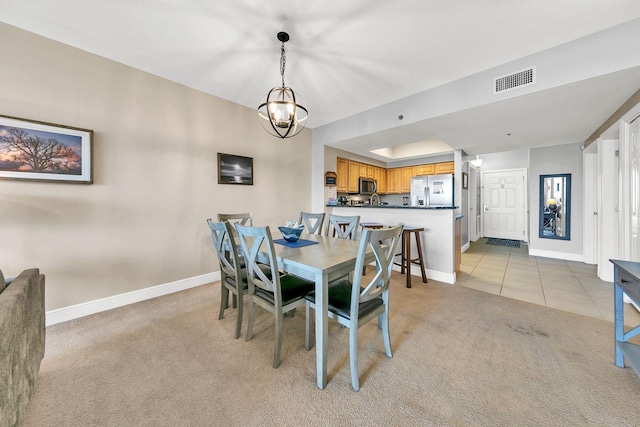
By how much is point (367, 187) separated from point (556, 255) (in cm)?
396

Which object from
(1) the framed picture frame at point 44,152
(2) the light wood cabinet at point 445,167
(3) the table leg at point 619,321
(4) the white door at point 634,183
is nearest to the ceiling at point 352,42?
(4) the white door at point 634,183

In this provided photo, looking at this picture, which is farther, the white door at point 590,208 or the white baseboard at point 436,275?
the white door at point 590,208

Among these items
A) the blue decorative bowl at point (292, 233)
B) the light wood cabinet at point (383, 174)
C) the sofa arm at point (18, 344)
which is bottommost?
the sofa arm at point (18, 344)

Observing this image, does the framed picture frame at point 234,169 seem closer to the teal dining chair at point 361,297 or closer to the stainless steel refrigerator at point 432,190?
the teal dining chair at point 361,297

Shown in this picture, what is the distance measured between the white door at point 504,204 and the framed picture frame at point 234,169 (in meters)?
6.68

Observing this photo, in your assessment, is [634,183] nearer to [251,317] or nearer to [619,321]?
[619,321]

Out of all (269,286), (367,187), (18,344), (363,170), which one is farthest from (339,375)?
(363,170)

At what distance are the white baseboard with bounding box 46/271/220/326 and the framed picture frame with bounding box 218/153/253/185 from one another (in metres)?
1.38

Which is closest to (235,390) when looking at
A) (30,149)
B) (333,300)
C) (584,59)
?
(333,300)

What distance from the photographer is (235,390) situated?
146cm

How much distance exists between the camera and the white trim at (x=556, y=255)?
14.5 ft

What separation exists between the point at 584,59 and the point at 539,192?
12.0 feet

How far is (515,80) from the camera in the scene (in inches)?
93.9

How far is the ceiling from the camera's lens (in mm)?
1832
